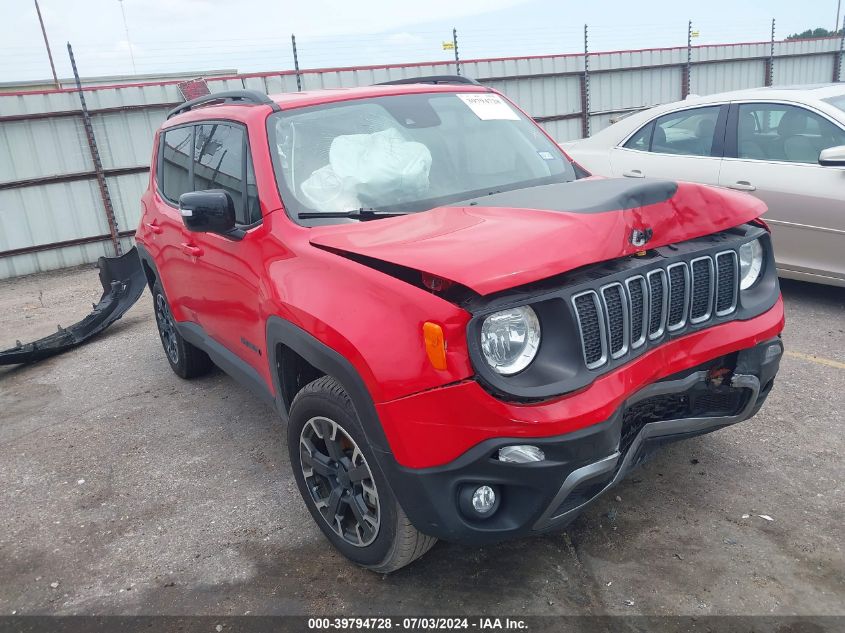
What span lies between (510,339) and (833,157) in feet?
12.4

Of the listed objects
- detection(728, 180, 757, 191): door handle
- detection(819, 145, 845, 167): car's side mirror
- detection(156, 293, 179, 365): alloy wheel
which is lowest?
detection(156, 293, 179, 365): alloy wheel

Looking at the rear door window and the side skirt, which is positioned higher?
the rear door window

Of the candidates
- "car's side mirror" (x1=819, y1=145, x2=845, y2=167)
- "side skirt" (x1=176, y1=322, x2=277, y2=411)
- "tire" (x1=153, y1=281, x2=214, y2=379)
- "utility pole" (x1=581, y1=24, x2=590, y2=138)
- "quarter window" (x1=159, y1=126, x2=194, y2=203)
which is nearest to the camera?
"side skirt" (x1=176, y1=322, x2=277, y2=411)

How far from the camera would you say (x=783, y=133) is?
18.1 feet

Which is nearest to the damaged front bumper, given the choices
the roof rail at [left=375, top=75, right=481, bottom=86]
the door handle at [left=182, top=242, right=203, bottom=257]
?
the door handle at [left=182, top=242, right=203, bottom=257]

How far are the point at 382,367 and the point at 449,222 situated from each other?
69cm

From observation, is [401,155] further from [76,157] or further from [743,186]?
[76,157]

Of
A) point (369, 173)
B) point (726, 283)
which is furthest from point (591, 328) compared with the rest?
point (369, 173)

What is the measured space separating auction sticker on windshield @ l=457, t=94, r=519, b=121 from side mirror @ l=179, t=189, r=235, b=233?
1.41 metres

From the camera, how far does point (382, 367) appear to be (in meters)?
2.34

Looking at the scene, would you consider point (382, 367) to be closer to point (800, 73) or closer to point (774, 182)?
point (774, 182)

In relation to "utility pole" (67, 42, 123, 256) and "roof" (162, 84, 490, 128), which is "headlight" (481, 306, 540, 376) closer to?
"roof" (162, 84, 490, 128)

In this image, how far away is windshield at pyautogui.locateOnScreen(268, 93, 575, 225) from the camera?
3203 millimetres

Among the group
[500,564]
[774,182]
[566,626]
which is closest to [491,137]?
[500,564]
